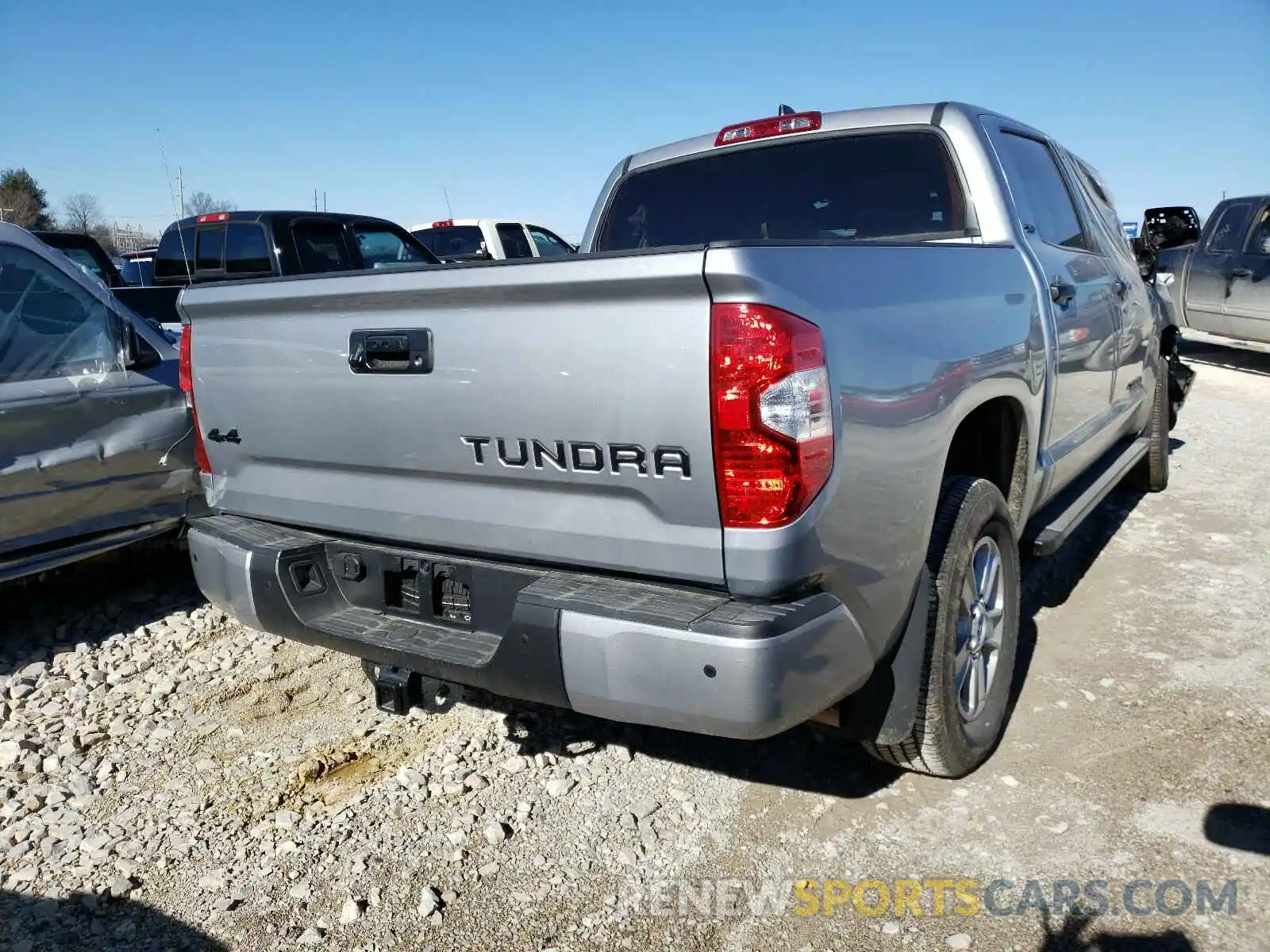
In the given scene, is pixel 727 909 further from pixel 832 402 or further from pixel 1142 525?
pixel 1142 525

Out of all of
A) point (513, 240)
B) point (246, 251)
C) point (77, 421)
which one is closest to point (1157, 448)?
point (77, 421)

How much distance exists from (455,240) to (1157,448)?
10240 mm

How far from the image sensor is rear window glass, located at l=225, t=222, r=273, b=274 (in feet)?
27.1

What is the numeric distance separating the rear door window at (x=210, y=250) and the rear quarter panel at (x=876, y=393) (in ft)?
25.3

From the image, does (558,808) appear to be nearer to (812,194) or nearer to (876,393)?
(876,393)

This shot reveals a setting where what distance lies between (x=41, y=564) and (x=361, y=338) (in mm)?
2304

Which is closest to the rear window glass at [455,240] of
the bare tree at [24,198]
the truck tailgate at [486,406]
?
the truck tailgate at [486,406]

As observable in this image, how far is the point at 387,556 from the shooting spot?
2.58 m

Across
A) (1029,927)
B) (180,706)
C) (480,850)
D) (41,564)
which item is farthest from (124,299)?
(1029,927)

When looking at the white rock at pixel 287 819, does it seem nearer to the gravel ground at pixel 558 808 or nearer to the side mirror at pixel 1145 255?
the gravel ground at pixel 558 808

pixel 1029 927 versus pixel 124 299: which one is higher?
pixel 124 299

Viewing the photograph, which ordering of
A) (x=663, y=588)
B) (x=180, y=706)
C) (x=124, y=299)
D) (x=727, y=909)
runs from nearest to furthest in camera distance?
(x=663, y=588) → (x=727, y=909) → (x=180, y=706) → (x=124, y=299)

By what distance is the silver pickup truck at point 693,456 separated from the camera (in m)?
1.97

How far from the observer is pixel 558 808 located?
2789 mm
